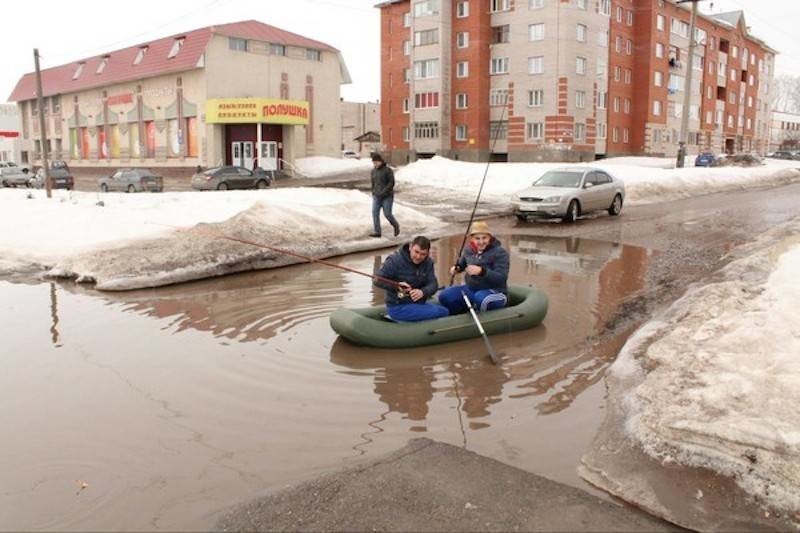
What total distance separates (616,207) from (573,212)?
2.62 m

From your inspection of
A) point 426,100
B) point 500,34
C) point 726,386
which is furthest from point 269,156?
point 726,386

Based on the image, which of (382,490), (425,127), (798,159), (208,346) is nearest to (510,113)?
(425,127)

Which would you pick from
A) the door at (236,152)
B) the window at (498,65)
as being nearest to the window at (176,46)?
the door at (236,152)

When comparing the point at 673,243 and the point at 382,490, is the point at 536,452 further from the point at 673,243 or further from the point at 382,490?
the point at 673,243

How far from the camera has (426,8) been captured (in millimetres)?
54750

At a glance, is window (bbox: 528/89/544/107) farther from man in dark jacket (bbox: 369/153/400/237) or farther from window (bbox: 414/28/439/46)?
man in dark jacket (bbox: 369/153/400/237)

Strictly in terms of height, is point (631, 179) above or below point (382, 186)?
below

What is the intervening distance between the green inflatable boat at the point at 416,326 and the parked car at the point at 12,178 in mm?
37508

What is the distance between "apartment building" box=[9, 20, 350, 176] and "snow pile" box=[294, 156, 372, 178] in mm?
971

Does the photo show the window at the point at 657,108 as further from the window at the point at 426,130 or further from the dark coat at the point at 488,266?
the dark coat at the point at 488,266

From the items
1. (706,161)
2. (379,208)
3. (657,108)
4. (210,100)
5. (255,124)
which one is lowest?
(379,208)

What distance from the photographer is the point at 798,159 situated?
70812 millimetres

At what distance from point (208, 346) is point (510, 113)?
154 feet

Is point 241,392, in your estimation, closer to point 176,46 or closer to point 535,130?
point 176,46
